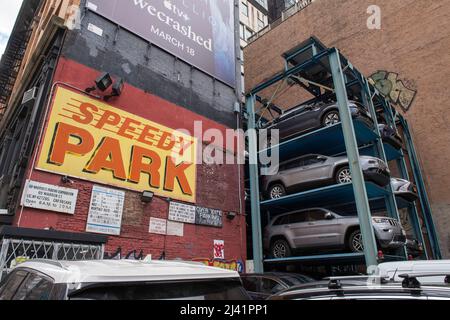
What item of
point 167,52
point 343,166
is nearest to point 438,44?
point 343,166

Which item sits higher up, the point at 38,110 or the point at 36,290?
the point at 38,110

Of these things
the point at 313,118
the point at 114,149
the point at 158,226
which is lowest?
the point at 158,226

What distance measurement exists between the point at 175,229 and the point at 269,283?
4677 mm

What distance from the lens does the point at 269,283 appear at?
8.99m

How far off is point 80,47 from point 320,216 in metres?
10.7

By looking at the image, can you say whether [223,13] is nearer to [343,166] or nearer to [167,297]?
[343,166]

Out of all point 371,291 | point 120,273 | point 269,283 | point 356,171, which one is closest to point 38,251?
point 269,283

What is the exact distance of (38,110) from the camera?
36.5 ft

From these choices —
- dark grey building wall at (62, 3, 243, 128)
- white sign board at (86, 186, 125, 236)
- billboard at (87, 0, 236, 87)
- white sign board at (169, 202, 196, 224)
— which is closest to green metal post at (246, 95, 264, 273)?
dark grey building wall at (62, 3, 243, 128)

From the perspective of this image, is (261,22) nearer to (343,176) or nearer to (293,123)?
(293,123)

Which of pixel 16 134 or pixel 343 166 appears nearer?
pixel 343 166

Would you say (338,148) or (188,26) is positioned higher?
(188,26)

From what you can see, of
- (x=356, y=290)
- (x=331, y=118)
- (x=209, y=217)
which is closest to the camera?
(x=356, y=290)

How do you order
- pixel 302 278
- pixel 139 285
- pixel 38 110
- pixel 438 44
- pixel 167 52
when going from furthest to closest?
pixel 438 44, pixel 167 52, pixel 38 110, pixel 302 278, pixel 139 285
